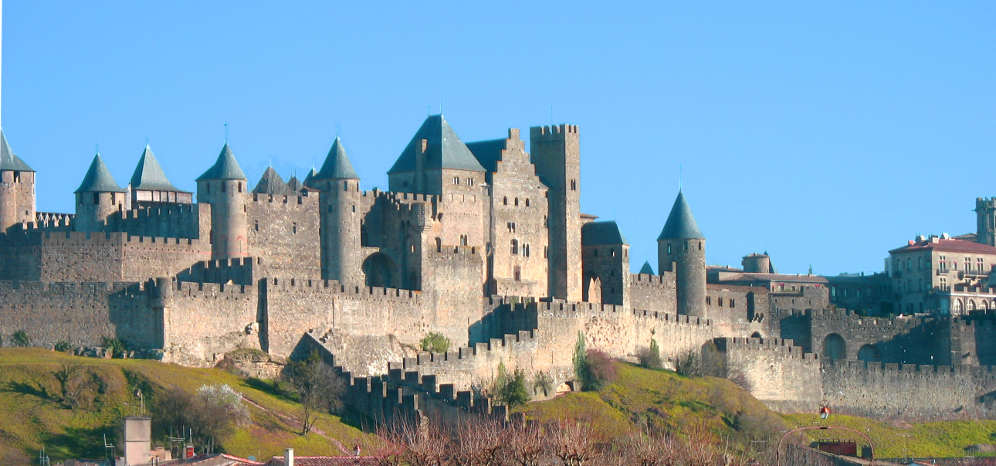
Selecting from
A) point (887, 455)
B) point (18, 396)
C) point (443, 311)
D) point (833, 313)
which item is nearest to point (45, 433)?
point (18, 396)

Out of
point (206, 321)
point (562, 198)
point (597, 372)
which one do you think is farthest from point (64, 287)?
point (562, 198)

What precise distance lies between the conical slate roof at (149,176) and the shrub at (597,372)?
19.5 meters

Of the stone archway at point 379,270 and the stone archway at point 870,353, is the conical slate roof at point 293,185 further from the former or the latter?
the stone archway at point 870,353

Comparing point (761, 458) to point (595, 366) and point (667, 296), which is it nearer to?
point (595, 366)

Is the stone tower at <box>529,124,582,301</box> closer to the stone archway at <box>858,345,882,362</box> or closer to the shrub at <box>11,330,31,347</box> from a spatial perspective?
the stone archway at <box>858,345,882,362</box>

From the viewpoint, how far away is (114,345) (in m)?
85.7

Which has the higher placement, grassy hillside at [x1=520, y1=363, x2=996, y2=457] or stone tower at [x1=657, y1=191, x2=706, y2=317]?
stone tower at [x1=657, y1=191, x2=706, y2=317]

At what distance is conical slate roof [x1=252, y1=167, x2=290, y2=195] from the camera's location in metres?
102

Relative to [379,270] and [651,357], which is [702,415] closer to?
[651,357]

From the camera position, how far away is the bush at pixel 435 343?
95875 mm

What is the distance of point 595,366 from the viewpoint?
98.4 m

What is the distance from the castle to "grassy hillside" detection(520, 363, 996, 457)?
2367mm

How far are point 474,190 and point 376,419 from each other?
20.0m

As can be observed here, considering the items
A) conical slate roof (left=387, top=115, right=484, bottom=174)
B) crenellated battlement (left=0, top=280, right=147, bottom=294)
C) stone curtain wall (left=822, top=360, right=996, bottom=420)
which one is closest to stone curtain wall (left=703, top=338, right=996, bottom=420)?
stone curtain wall (left=822, top=360, right=996, bottom=420)
